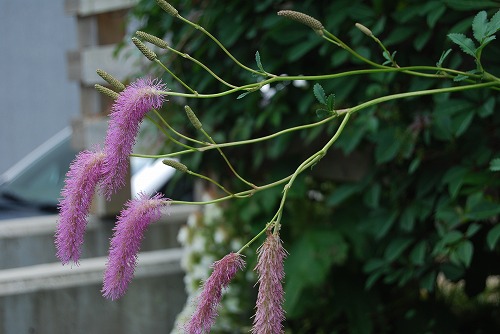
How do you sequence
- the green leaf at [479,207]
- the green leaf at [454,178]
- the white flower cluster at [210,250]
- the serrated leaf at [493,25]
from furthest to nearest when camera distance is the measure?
the white flower cluster at [210,250] < the green leaf at [454,178] < the green leaf at [479,207] < the serrated leaf at [493,25]

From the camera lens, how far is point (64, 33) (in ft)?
35.7

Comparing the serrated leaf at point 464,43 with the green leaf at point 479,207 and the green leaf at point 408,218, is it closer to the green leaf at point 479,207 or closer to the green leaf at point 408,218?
the green leaf at point 479,207

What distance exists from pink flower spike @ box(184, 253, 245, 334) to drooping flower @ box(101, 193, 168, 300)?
0.10 meters

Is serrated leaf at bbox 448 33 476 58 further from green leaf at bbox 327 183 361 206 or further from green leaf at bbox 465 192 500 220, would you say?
green leaf at bbox 327 183 361 206

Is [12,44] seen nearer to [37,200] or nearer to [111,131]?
[37,200]

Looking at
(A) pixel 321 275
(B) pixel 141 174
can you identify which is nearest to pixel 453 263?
(A) pixel 321 275

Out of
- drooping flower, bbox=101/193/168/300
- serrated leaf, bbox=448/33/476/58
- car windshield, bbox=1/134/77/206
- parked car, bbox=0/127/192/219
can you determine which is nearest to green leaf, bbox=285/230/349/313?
serrated leaf, bbox=448/33/476/58

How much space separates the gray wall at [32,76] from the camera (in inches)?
426

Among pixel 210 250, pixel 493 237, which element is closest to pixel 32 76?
pixel 210 250

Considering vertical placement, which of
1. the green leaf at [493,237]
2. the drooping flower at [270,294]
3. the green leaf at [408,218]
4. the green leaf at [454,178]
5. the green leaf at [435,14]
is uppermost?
the green leaf at [435,14]

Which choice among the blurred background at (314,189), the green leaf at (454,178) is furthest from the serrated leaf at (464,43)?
the green leaf at (454,178)

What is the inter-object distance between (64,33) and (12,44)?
638 mm

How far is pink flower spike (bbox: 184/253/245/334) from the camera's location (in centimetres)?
119

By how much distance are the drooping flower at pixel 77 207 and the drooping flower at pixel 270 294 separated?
10.1 inches
